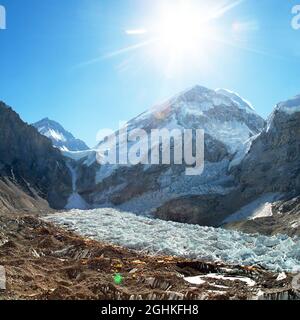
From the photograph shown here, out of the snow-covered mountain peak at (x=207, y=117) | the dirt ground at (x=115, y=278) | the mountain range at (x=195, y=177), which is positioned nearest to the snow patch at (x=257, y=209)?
the mountain range at (x=195, y=177)

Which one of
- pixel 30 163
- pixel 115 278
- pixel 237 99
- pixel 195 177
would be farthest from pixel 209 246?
pixel 237 99

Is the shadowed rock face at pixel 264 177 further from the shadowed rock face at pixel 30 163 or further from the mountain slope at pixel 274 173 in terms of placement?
the shadowed rock face at pixel 30 163

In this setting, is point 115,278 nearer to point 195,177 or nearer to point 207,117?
point 195,177

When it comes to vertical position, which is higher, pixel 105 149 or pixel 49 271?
pixel 105 149

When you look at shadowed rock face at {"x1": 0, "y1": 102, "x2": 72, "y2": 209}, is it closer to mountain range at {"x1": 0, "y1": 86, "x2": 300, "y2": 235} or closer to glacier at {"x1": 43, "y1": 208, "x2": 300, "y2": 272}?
mountain range at {"x1": 0, "y1": 86, "x2": 300, "y2": 235}
